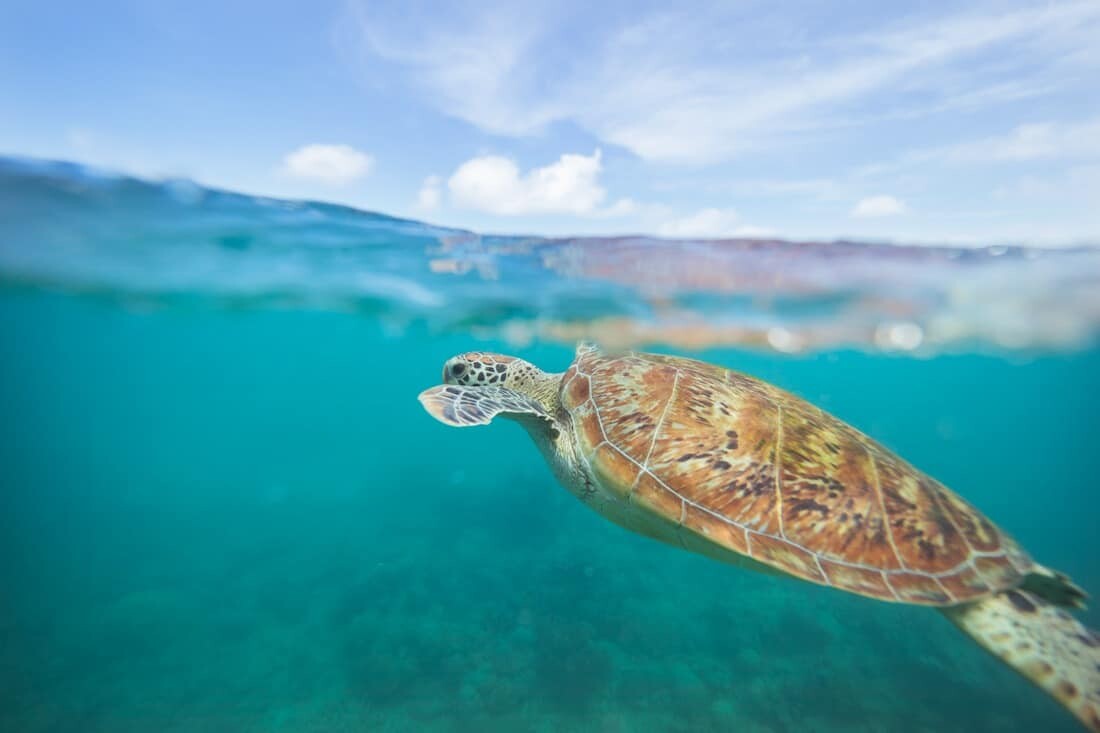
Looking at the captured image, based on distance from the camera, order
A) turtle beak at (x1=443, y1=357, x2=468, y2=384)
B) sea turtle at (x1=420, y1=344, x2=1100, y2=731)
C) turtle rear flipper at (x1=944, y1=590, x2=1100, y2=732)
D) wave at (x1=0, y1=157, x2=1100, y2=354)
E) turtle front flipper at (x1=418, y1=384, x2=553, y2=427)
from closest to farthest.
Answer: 1. turtle rear flipper at (x1=944, y1=590, x2=1100, y2=732)
2. sea turtle at (x1=420, y1=344, x2=1100, y2=731)
3. turtle front flipper at (x1=418, y1=384, x2=553, y2=427)
4. turtle beak at (x1=443, y1=357, x2=468, y2=384)
5. wave at (x1=0, y1=157, x2=1100, y2=354)

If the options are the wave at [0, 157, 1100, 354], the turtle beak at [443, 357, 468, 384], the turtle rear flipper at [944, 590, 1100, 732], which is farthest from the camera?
the wave at [0, 157, 1100, 354]

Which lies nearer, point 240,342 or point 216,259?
point 216,259

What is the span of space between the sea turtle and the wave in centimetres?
599

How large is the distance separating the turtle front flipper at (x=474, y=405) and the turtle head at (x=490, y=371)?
0.57 m

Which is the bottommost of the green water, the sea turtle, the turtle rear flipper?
the green water

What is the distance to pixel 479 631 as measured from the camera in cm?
675

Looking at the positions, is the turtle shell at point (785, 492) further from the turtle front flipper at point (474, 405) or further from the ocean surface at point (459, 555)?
the ocean surface at point (459, 555)

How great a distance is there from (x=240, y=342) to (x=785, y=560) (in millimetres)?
35107

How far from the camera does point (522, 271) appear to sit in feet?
35.3

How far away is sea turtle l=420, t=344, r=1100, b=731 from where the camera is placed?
2.55m

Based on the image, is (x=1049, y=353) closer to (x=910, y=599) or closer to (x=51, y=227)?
(x=910, y=599)

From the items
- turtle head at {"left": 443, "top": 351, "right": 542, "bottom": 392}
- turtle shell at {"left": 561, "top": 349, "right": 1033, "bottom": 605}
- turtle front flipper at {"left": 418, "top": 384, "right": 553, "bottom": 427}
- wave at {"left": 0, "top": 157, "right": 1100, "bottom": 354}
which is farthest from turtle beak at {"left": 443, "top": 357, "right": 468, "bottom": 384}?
wave at {"left": 0, "top": 157, "right": 1100, "bottom": 354}

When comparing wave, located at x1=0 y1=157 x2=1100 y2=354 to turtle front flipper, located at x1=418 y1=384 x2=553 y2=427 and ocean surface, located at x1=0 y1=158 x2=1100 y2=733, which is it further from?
turtle front flipper, located at x1=418 y1=384 x2=553 y2=427

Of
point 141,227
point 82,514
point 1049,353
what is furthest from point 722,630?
point 82,514
